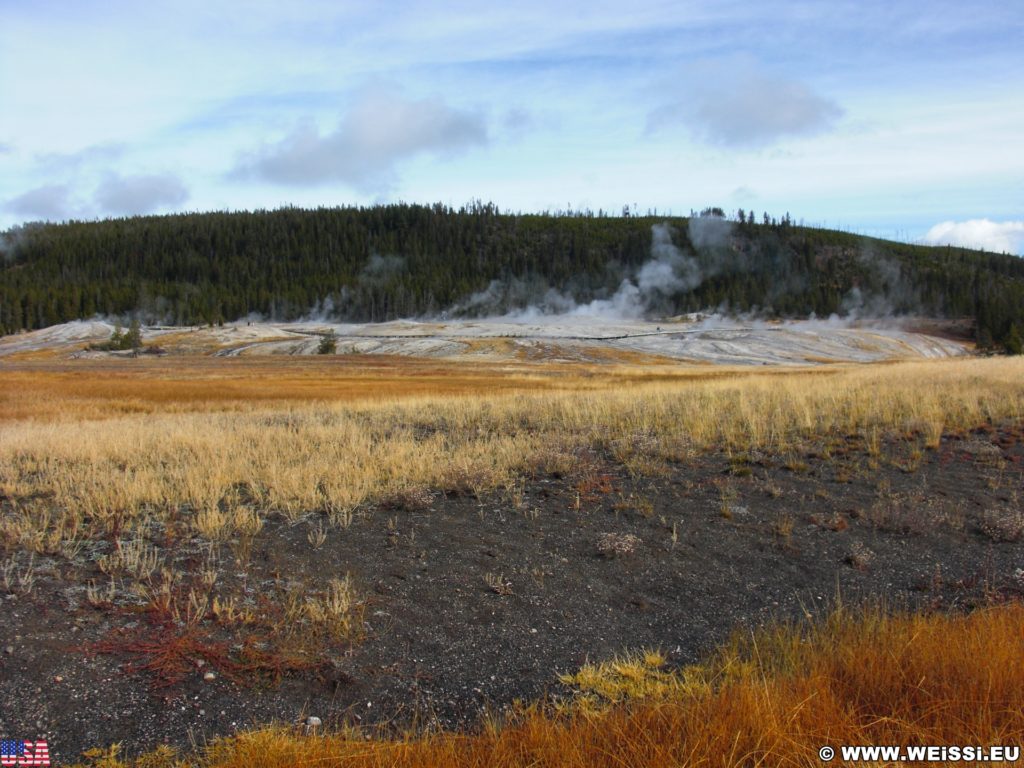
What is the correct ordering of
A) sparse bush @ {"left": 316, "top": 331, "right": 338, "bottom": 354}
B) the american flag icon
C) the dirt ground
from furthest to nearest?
sparse bush @ {"left": 316, "top": 331, "right": 338, "bottom": 354}, the dirt ground, the american flag icon

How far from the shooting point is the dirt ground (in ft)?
14.6

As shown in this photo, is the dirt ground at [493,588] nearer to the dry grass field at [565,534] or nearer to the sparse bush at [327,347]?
the dry grass field at [565,534]

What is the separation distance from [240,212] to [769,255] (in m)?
150

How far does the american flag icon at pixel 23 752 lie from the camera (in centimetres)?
376

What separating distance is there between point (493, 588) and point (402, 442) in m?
6.96

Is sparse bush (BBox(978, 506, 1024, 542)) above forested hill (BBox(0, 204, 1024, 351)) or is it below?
below

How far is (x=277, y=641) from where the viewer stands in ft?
17.0

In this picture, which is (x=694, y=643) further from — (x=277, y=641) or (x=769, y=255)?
(x=769, y=255)

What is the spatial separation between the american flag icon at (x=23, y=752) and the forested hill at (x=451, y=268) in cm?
14140

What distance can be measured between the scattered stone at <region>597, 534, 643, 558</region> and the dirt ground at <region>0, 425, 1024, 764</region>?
0.18ft

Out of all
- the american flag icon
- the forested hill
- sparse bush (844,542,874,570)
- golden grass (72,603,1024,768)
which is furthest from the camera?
the forested hill

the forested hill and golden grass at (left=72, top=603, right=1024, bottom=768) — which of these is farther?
the forested hill

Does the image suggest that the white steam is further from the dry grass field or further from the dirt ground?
the dirt ground

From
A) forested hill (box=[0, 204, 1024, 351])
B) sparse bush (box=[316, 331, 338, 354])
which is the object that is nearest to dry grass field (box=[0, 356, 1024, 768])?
sparse bush (box=[316, 331, 338, 354])
